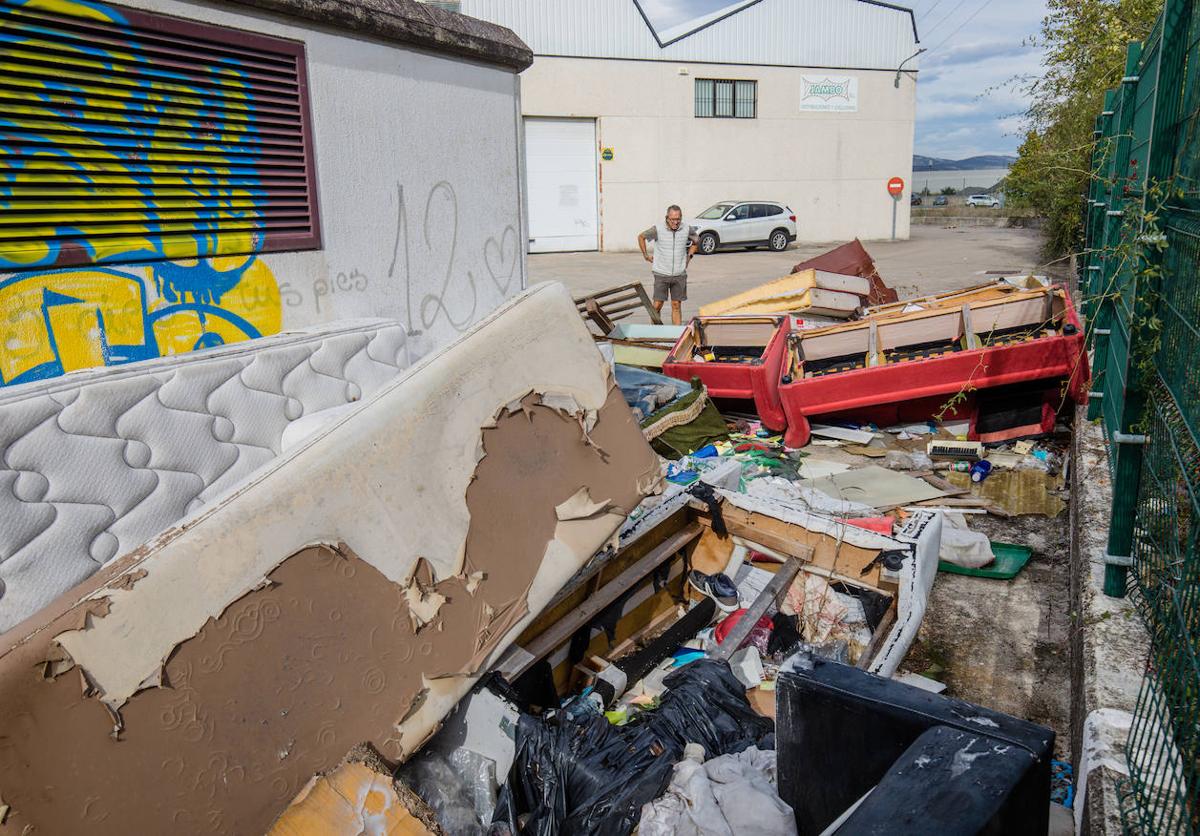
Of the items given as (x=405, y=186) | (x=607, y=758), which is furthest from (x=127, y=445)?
(x=405, y=186)

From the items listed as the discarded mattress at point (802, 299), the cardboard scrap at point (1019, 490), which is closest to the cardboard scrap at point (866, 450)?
the cardboard scrap at point (1019, 490)

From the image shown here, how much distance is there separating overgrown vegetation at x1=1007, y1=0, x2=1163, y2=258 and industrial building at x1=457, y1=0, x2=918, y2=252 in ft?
35.8

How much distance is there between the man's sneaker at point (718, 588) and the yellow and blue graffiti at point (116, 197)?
107 inches

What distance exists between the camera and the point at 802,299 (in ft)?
27.5

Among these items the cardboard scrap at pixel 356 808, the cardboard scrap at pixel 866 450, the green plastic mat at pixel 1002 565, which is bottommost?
the green plastic mat at pixel 1002 565

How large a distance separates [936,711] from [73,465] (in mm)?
3089

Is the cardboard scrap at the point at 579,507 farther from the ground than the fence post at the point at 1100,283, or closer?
closer

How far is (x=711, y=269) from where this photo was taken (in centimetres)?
1859

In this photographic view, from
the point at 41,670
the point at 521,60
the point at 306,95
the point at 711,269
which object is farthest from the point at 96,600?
the point at 711,269

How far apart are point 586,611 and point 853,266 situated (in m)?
8.08

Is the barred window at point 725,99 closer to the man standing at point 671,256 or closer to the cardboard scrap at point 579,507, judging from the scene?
the man standing at point 671,256

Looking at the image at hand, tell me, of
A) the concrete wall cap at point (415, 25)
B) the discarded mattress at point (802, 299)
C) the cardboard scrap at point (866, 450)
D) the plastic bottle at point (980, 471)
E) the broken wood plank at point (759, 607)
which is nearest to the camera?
the broken wood plank at point (759, 607)

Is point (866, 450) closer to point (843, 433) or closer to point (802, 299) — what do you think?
point (843, 433)

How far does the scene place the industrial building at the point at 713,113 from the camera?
22.0 m
